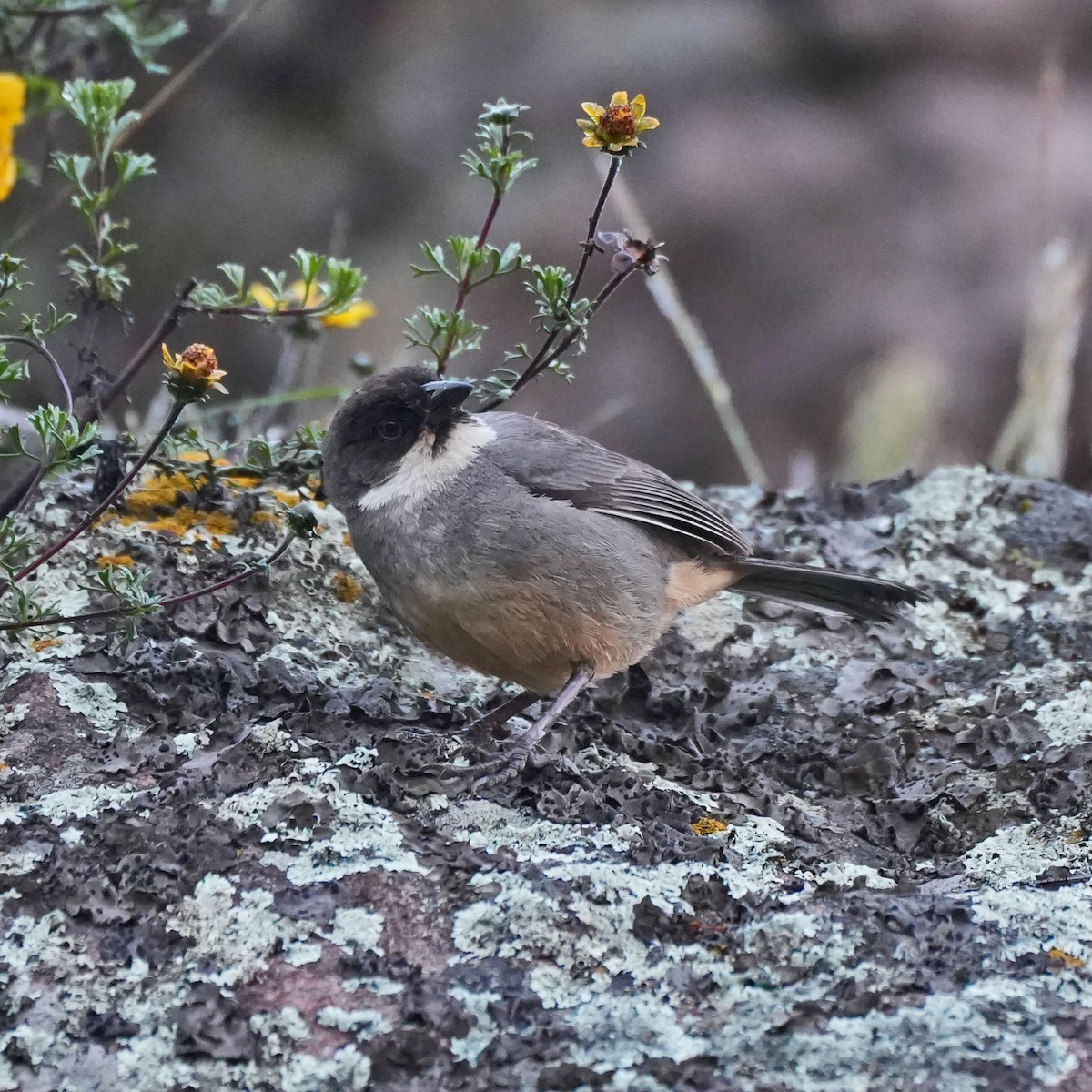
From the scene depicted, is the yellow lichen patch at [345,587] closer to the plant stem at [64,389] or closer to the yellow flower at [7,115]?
the plant stem at [64,389]

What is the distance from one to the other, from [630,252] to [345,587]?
4.24ft

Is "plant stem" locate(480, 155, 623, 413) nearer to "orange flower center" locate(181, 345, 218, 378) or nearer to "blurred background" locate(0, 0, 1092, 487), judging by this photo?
"orange flower center" locate(181, 345, 218, 378)

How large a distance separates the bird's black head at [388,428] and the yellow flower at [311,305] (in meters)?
0.24

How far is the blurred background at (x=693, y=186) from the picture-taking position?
8.38m

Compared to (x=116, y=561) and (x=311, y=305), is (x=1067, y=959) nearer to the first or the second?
(x=116, y=561)

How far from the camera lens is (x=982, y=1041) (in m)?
2.15

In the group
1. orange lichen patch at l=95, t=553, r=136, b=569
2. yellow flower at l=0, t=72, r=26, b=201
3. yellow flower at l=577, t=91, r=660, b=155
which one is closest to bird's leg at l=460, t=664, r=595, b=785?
orange lichen patch at l=95, t=553, r=136, b=569

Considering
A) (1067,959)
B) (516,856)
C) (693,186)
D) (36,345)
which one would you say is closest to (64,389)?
Answer: (36,345)

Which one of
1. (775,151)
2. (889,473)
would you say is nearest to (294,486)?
(889,473)

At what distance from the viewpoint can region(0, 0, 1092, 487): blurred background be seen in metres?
8.38

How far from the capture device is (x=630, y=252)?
3316 mm

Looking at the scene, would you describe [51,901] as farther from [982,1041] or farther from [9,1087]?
[982,1041]

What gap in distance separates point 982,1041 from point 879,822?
3.17 ft

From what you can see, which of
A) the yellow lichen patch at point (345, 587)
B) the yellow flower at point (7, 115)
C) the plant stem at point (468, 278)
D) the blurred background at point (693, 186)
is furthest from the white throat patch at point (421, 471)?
the blurred background at point (693, 186)
